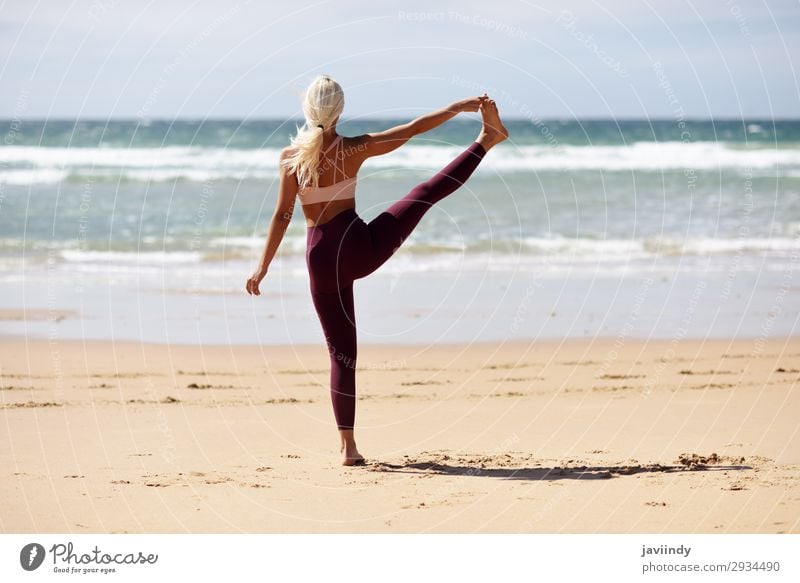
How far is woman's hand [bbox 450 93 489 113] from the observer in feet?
20.6

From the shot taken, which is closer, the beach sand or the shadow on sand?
the beach sand

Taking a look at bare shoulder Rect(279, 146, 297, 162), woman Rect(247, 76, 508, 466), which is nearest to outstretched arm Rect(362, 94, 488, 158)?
woman Rect(247, 76, 508, 466)

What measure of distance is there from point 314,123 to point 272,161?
1135 inches

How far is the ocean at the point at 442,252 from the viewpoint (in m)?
11.7

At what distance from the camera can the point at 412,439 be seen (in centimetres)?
730

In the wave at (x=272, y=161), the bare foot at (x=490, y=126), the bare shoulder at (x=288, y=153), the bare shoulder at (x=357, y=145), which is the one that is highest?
the wave at (x=272, y=161)

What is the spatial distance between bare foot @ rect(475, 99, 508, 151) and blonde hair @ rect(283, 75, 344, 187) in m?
0.95

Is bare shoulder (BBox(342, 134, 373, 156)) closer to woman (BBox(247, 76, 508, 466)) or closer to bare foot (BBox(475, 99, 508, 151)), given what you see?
woman (BBox(247, 76, 508, 466))

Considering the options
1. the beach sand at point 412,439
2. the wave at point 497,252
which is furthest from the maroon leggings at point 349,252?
the wave at point 497,252

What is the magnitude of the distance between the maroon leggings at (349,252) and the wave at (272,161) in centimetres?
2132

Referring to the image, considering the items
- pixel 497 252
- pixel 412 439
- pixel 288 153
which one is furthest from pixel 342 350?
pixel 497 252

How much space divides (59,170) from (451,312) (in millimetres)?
22259
